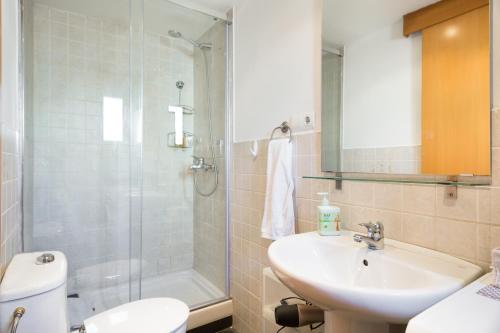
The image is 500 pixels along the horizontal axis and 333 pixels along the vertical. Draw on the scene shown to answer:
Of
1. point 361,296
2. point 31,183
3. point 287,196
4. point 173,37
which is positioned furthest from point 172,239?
point 361,296

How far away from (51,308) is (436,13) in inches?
64.6

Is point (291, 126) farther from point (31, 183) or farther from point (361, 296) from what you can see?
point (31, 183)

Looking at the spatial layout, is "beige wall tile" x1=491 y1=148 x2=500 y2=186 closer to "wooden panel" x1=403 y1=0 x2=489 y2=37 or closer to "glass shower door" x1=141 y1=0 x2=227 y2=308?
"wooden panel" x1=403 y1=0 x2=489 y2=37

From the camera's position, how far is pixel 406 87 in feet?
3.26

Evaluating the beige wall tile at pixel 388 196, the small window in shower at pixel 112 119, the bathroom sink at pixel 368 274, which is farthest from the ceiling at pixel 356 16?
the small window in shower at pixel 112 119

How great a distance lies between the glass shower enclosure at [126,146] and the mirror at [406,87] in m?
1.02

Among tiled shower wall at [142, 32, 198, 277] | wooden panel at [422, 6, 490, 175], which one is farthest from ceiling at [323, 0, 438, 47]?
tiled shower wall at [142, 32, 198, 277]

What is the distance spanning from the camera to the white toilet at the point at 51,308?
2.88 feet

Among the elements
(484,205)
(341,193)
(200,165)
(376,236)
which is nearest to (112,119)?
(200,165)

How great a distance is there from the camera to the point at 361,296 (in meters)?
0.60

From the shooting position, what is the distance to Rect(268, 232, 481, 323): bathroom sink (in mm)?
601

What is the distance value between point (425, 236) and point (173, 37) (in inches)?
88.4

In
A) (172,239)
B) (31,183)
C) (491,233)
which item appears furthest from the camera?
(172,239)

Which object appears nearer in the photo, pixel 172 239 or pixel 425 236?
pixel 425 236
